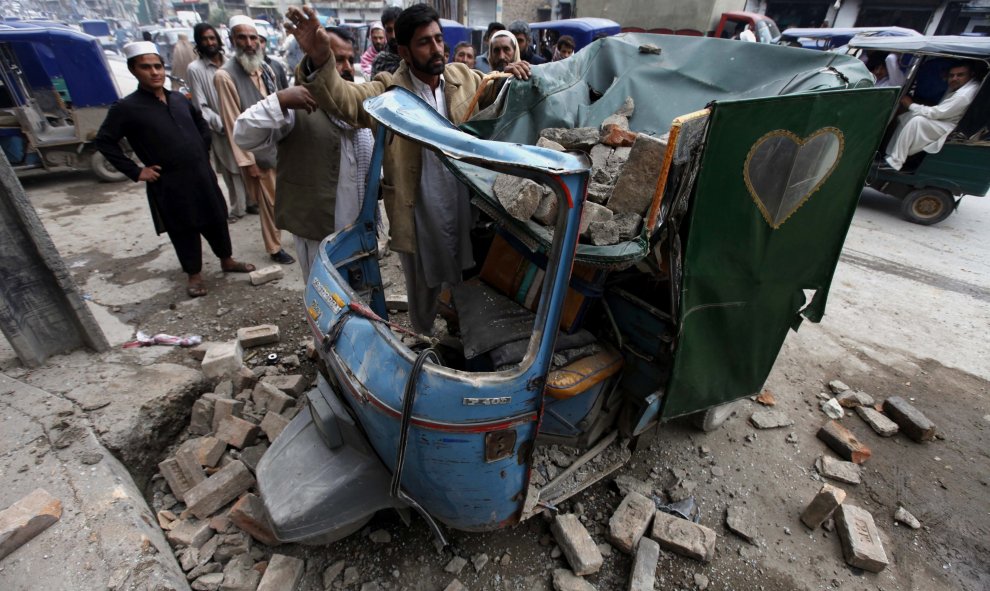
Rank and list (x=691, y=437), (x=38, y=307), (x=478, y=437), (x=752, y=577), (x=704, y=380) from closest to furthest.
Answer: (x=478, y=437), (x=752, y=577), (x=704, y=380), (x=38, y=307), (x=691, y=437)

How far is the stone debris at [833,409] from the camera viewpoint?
3.23 meters

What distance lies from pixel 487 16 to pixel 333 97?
25103 millimetres

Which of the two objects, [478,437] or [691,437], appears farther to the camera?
[691,437]

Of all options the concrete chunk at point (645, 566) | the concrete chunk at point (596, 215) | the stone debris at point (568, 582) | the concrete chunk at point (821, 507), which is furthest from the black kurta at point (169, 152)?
the concrete chunk at point (821, 507)

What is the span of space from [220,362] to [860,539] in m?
3.94

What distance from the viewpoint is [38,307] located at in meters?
2.74

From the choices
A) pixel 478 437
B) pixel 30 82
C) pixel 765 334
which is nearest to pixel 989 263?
pixel 765 334

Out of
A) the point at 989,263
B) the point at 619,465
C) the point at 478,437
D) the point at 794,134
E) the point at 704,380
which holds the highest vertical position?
the point at 794,134

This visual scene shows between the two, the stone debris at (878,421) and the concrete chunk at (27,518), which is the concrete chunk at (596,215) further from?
the stone debris at (878,421)

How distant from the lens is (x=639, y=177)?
191 cm

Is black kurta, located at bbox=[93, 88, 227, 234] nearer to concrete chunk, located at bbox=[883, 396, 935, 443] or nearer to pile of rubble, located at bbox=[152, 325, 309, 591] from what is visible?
pile of rubble, located at bbox=[152, 325, 309, 591]

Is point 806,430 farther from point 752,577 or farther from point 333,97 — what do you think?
point 333,97

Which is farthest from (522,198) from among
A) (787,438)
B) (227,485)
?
(787,438)

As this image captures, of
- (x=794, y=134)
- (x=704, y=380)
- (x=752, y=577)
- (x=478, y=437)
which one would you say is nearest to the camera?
(x=478, y=437)
